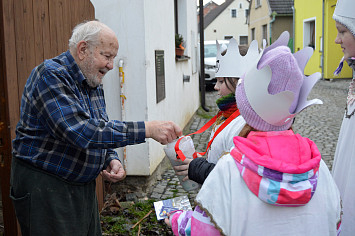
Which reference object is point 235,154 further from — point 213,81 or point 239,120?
point 213,81

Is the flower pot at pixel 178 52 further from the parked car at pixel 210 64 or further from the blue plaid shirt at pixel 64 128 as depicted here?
the parked car at pixel 210 64

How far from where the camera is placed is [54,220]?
2.36m

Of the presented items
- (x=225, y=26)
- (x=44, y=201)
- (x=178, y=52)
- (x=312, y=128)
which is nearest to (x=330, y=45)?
(x=312, y=128)

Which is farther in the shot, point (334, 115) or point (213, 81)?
point (213, 81)

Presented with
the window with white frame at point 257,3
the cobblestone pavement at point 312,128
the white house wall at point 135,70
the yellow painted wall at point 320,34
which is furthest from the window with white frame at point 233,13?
the white house wall at point 135,70

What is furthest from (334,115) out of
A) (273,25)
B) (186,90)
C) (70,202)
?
(273,25)

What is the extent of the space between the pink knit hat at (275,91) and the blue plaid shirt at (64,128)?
0.72 meters

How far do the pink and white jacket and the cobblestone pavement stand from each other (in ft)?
9.77

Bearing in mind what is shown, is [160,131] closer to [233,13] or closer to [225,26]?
[225,26]

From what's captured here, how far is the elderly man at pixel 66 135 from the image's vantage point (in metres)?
2.13

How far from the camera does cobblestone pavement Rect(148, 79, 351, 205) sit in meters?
5.12

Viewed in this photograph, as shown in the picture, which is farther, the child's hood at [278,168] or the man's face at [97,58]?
the man's face at [97,58]

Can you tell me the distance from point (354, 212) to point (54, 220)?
186cm

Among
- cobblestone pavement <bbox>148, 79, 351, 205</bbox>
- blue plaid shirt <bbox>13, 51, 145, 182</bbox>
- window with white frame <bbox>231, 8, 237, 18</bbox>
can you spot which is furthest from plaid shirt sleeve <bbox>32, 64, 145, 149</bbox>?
window with white frame <bbox>231, 8, 237, 18</bbox>
